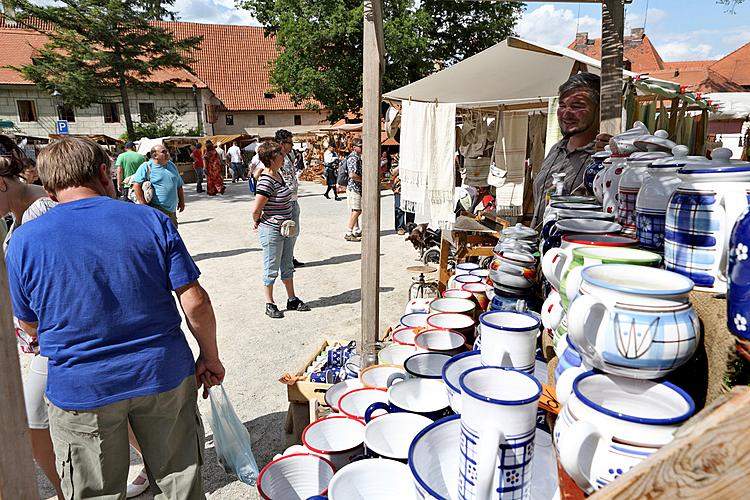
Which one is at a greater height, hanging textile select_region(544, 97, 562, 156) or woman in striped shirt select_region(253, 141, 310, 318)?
hanging textile select_region(544, 97, 562, 156)

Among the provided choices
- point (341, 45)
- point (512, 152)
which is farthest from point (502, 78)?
point (341, 45)

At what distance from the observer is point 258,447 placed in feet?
9.71

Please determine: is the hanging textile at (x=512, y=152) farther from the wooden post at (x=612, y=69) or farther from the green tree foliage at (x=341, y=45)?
the green tree foliage at (x=341, y=45)

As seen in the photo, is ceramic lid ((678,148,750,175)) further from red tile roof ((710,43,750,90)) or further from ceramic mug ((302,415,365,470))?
red tile roof ((710,43,750,90))

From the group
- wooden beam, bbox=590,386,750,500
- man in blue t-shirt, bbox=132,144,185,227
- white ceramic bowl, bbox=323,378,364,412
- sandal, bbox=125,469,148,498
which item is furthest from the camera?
man in blue t-shirt, bbox=132,144,185,227

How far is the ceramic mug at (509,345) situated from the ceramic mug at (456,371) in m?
0.05

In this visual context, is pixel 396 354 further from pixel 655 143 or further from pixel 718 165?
pixel 718 165

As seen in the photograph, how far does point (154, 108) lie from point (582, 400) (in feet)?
107

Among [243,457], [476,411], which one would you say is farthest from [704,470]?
[243,457]

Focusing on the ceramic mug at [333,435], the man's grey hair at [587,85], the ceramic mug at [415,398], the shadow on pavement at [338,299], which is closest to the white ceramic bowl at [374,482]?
the ceramic mug at [415,398]

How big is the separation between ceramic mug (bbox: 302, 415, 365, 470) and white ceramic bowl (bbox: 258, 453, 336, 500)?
42 mm

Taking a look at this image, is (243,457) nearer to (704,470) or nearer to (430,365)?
(430,365)

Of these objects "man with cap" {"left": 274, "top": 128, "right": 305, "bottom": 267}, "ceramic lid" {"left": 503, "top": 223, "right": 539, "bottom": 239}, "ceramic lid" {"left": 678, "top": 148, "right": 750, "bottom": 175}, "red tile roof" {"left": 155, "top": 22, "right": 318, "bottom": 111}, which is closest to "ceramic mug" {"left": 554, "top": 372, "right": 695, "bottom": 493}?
"ceramic lid" {"left": 678, "top": 148, "right": 750, "bottom": 175}

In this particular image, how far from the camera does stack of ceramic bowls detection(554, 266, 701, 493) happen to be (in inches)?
28.3
